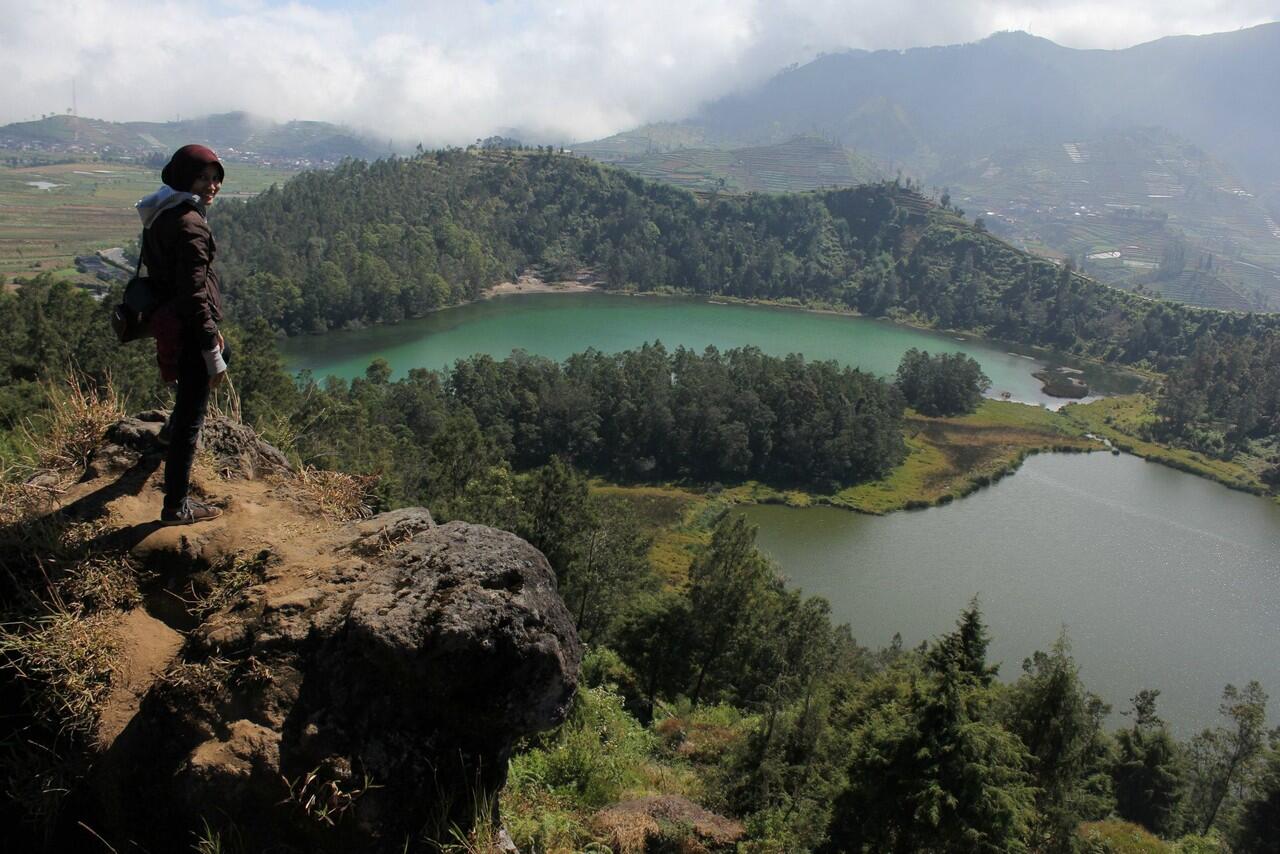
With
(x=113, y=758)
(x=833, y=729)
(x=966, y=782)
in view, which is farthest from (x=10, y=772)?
(x=833, y=729)

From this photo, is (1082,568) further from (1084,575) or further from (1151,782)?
(1151,782)

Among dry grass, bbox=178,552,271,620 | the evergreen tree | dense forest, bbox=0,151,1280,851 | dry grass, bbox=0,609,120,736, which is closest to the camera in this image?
dry grass, bbox=0,609,120,736

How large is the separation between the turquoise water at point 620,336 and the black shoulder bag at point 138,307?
65588mm

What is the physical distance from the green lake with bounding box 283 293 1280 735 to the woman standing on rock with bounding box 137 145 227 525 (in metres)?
31.1

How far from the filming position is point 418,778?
303 centimetres

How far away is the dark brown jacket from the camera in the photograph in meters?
3.61

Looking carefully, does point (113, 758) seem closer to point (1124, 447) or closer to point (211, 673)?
point (211, 673)

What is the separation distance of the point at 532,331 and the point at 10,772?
85629mm

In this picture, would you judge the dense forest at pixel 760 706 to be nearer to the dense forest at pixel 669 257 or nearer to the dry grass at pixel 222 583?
the dry grass at pixel 222 583

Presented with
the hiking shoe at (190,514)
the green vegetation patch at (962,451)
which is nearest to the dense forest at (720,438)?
the hiking shoe at (190,514)

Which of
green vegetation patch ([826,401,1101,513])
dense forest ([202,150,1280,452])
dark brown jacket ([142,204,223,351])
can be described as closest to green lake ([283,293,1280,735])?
green vegetation patch ([826,401,1101,513])

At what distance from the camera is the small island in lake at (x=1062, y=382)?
8138 centimetres

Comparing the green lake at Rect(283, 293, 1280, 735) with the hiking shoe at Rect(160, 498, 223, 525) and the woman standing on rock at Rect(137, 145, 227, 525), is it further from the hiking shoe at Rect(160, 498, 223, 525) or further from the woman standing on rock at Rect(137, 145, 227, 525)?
the woman standing on rock at Rect(137, 145, 227, 525)

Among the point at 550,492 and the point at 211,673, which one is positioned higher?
the point at 211,673
